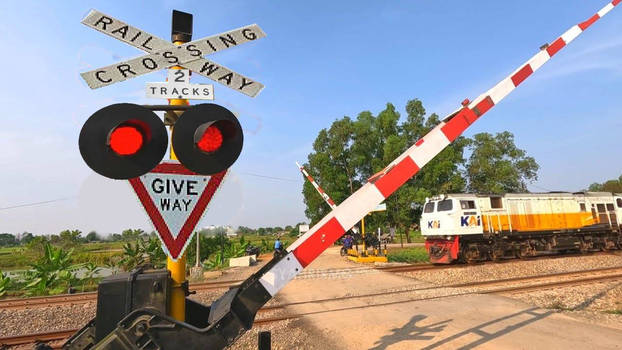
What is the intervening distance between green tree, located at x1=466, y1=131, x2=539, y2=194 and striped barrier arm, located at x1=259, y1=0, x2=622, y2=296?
42108mm

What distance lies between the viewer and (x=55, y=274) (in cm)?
1198

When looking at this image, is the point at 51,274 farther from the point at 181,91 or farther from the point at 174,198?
the point at 181,91

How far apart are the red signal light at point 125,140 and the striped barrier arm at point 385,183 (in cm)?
101

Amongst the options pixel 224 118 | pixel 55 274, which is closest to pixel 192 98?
pixel 224 118

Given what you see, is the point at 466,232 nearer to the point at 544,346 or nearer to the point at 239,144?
the point at 544,346

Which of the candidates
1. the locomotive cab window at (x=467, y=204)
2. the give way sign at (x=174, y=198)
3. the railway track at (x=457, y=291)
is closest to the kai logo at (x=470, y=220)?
the locomotive cab window at (x=467, y=204)

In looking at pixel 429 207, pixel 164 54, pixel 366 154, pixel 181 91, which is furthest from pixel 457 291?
pixel 366 154

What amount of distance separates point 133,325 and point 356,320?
5.60 meters

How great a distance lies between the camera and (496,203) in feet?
51.9

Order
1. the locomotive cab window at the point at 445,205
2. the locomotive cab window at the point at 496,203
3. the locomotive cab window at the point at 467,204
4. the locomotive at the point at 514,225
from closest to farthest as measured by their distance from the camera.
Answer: the locomotive at the point at 514,225
the locomotive cab window at the point at 467,204
the locomotive cab window at the point at 445,205
the locomotive cab window at the point at 496,203

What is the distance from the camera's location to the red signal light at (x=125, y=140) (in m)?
1.56

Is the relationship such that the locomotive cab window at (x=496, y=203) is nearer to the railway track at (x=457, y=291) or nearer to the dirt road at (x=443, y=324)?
the railway track at (x=457, y=291)

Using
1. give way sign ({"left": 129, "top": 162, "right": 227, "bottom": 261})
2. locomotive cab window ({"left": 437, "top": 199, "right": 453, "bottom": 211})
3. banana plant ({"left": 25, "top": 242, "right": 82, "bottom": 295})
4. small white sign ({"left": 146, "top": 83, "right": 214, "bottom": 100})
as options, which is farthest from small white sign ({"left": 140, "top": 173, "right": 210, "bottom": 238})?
locomotive cab window ({"left": 437, "top": 199, "right": 453, "bottom": 211})

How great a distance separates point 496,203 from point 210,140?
17.2m
